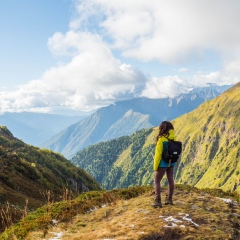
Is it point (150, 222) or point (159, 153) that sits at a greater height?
point (159, 153)

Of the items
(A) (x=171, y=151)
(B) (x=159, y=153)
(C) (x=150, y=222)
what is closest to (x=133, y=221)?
(C) (x=150, y=222)

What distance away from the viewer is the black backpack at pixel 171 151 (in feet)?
42.1

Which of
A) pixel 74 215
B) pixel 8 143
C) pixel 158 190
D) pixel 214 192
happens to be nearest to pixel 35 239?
pixel 74 215

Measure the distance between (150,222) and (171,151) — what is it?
129 inches

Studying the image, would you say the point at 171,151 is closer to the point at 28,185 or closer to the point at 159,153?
the point at 159,153

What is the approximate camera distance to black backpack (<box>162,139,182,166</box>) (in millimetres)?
12828

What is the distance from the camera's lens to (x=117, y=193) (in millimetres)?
18156

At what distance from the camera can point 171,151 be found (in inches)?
505

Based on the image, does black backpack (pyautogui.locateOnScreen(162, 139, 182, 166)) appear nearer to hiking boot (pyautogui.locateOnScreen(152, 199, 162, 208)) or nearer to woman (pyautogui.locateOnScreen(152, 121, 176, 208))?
woman (pyautogui.locateOnScreen(152, 121, 176, 208))

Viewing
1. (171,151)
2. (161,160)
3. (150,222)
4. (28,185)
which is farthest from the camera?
(28,185)

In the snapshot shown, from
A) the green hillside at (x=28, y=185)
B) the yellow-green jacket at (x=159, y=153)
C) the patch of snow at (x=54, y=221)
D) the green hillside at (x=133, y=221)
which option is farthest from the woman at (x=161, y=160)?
the green hillside at (x=28, y=185)

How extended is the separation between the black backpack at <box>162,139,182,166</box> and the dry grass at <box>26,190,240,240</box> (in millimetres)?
2143

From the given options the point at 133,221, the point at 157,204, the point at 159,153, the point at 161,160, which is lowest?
the point at 133,221

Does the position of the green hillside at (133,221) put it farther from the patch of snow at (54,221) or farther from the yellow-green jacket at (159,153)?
the yellow-green jacket at (159,153)
